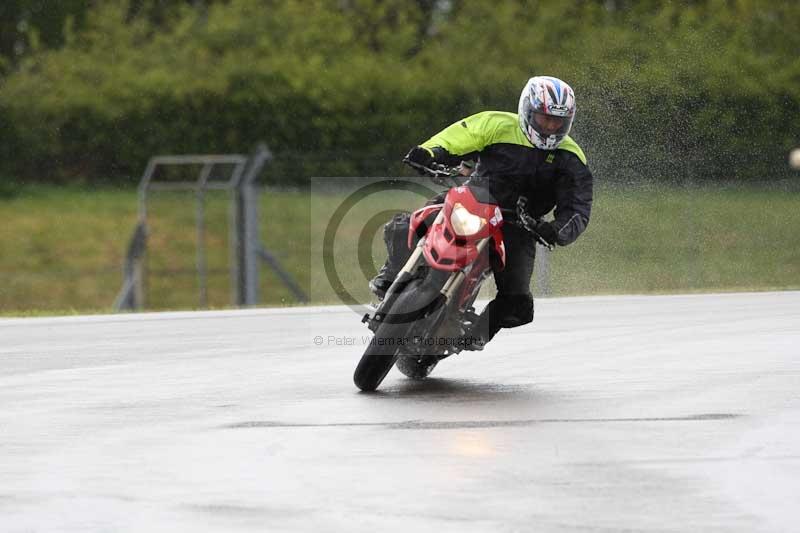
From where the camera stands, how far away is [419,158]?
9883 millimetres

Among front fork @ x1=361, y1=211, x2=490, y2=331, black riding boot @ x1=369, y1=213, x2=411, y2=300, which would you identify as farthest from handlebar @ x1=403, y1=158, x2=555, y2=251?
black riding boot @ x1=369, y1=213, x2=411, y2=300

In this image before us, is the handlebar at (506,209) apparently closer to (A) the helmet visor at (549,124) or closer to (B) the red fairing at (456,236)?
(B) the red fairing at (456,236)

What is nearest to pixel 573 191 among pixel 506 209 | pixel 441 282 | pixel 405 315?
pixel 506 209

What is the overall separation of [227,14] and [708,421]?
2959cm

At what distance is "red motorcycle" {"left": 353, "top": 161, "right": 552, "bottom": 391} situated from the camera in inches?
374

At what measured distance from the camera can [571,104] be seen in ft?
32.9

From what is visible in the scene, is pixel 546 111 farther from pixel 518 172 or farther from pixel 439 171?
pixel 439 171

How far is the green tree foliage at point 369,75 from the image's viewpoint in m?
25.7

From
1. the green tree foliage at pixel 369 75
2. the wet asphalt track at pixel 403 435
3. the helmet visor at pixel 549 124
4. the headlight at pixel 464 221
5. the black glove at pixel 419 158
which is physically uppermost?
the helmet visor at pixel 549 124

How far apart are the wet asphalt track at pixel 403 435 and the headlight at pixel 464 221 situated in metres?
0.97

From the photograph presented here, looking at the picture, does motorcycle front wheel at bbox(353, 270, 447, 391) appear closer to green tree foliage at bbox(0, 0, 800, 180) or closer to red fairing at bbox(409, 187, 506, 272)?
red fairing at bbox(409, 187, 506, 272)

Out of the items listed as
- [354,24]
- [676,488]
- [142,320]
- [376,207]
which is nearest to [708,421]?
[676,488]

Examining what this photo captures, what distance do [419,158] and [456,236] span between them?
606 mm

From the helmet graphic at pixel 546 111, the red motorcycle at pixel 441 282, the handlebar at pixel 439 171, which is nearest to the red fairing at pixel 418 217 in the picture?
the red motorcycle at pixel 441 282
